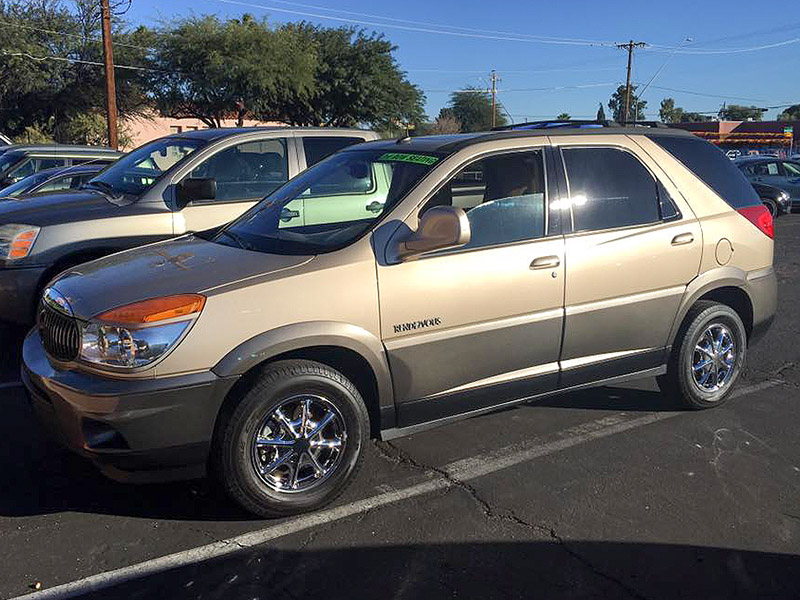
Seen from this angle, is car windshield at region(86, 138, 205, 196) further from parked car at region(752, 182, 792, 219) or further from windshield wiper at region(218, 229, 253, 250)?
parked car at region(752, 182, 792, 219)

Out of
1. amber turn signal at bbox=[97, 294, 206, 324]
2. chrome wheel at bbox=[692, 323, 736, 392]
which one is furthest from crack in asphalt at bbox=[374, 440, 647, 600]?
chrome wheel at bbox=[692, 323, 736, 392]

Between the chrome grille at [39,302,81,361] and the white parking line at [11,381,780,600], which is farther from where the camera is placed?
the chrome grille at [39,302,81,361]

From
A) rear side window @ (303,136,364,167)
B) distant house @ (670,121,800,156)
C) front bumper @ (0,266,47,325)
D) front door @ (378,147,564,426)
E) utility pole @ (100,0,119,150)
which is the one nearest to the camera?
front door @ (378,147,564,426)

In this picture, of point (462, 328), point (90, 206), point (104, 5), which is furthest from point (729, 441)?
point (104, 5)

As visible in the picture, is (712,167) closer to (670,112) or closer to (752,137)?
(752,137)

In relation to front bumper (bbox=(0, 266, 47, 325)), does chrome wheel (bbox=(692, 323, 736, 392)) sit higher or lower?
lower

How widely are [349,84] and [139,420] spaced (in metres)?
37.1

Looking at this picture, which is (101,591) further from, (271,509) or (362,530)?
(362,530)

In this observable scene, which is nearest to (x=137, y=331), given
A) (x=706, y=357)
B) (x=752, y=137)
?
(x=706, y=357)

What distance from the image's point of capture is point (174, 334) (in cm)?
323

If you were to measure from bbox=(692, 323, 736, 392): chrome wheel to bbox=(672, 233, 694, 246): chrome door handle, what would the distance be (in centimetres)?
64

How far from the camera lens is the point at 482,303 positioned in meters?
3.94

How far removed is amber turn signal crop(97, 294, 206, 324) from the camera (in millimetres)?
3230

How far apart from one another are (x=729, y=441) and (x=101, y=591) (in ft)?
11.9
